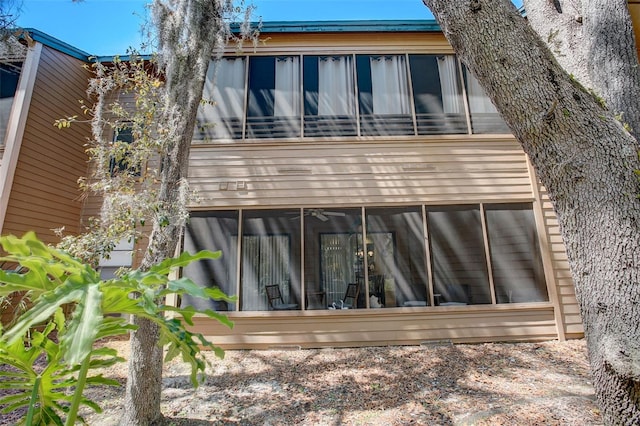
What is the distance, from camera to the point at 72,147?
26.5 feet

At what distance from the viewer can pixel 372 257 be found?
21.1 ft

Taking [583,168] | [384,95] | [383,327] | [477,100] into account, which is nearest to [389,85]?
[384,95]

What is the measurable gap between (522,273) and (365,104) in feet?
14.5

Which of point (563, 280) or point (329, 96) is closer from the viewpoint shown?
point (563, 280)

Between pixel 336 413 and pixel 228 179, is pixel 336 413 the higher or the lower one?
the lower one

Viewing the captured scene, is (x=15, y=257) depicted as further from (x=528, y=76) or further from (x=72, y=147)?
(x=72, y=147)

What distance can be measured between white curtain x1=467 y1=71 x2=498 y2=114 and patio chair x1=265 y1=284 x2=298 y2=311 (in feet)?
17.2

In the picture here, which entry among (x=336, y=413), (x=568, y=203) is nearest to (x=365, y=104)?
(x=568, y=203)

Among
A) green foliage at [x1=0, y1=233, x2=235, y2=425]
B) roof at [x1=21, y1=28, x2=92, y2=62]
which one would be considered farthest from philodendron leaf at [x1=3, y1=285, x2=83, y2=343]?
roof at [x1=21, y1=28, x2=92, y2=62]

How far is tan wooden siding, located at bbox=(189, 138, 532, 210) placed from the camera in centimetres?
653

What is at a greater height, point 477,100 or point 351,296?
point 477,100

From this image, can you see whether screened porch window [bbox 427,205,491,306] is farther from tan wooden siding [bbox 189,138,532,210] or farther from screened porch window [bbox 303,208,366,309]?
screened porch window [bbox 303,208,366,309]

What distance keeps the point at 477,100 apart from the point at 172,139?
5940 mm

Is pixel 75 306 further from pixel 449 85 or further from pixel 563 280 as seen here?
pixel 449 85
